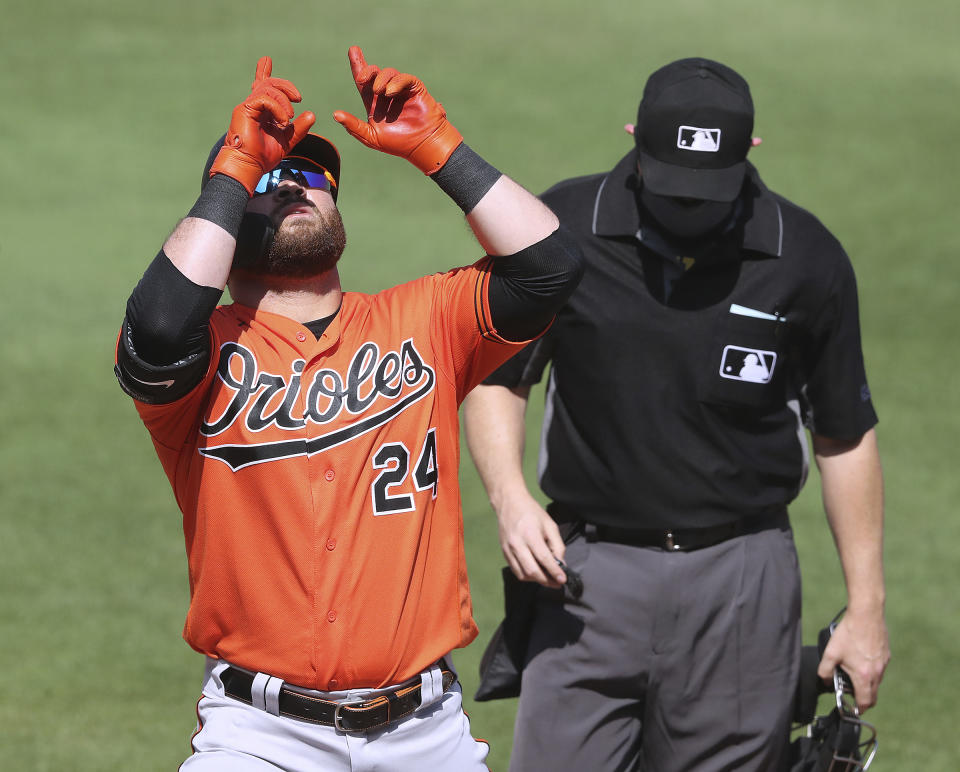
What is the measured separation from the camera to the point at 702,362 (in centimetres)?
402

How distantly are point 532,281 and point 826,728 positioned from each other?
1698 mm

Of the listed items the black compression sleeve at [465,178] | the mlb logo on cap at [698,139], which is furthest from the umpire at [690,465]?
the black compression sleeve at [465,178]

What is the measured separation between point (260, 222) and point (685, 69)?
1463 millimetres

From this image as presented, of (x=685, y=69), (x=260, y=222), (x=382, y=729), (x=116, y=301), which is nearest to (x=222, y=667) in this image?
(x=382, y=729)

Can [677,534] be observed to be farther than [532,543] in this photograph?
Yes

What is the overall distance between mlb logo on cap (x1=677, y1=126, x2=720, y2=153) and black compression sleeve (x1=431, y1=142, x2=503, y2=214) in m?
0.73

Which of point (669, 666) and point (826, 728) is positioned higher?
point (669, 666)

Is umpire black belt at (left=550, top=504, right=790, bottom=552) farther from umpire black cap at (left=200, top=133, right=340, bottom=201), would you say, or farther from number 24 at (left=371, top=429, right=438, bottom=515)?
umpire black cap at (left=200, top=133, right=340, bottom=201)

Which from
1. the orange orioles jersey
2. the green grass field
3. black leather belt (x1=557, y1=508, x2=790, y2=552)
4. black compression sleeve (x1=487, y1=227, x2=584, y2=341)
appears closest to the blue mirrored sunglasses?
the orange orioles jersey

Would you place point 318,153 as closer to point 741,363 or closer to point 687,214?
point 687,214

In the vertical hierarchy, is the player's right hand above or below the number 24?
below

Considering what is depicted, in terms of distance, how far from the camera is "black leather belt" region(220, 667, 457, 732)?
3.37 m

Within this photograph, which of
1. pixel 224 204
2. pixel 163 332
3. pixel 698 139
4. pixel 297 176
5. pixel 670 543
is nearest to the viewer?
pixel 163 332

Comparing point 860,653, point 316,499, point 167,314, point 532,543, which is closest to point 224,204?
point 167,314
